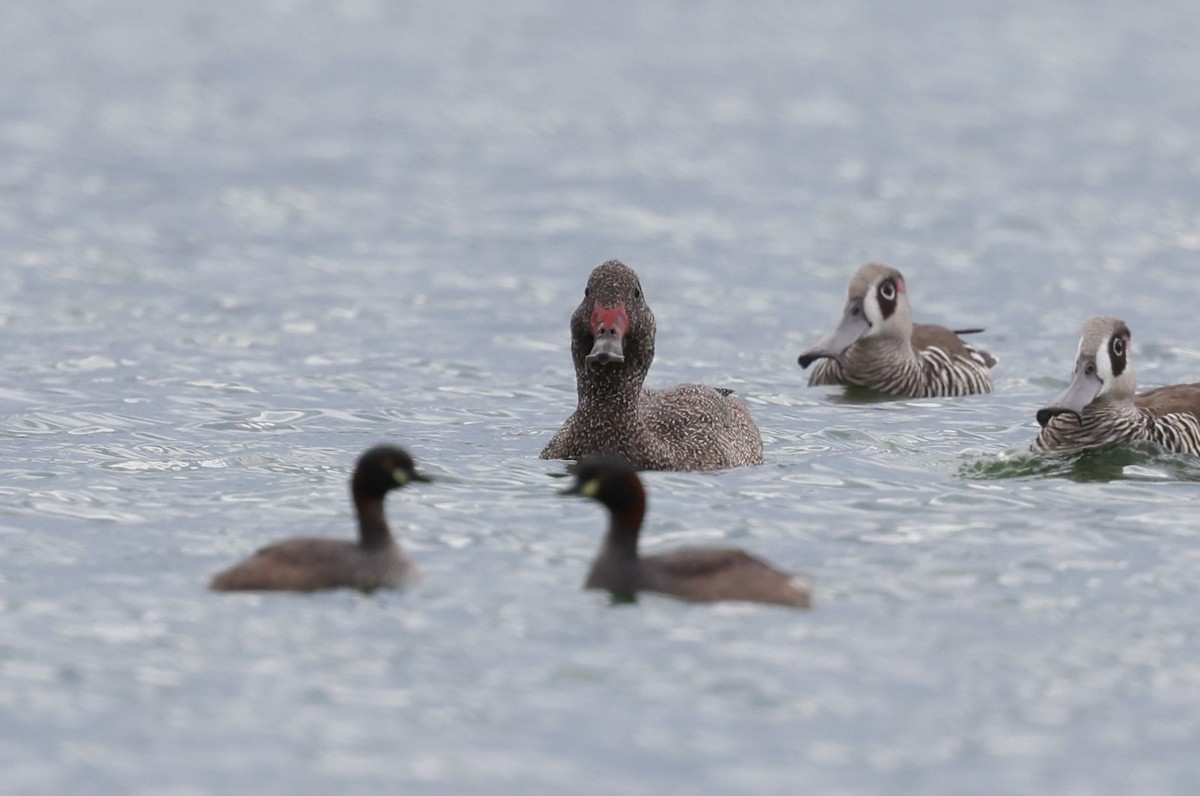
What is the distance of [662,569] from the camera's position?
1068cm

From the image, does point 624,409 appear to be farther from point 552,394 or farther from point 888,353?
point 888,353

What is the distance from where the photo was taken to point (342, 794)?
8.44 m

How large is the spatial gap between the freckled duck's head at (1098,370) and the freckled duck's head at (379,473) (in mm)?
5369

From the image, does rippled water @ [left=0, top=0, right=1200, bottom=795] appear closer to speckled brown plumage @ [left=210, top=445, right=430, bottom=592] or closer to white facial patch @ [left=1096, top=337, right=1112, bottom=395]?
speckled brown plumage @ [left=210, top=445, right=430, bottom=592]

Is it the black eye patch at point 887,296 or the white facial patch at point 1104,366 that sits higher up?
the black eye patch at point 887,296

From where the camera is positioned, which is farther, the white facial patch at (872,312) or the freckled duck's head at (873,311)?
the white facial patch at (872,312)

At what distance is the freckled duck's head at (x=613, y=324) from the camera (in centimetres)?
1406

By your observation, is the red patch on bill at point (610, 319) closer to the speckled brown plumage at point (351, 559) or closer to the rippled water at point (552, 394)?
the rippled water at point (552, 394)

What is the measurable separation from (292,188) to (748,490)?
58.4 ft

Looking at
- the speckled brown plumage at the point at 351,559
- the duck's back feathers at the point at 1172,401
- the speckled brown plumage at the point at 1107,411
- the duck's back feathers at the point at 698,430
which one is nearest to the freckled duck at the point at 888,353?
the duck's back feathers at the point at 698,430

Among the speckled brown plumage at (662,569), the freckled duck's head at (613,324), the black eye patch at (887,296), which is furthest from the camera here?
the black eye patch at (887,296)

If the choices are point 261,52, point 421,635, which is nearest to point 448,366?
point 421,635

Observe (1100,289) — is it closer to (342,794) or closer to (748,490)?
(748,490)

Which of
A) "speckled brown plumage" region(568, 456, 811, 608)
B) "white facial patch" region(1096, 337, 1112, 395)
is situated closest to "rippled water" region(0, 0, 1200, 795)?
"speckled brown plumage" region(568, 456, 811, 608)
